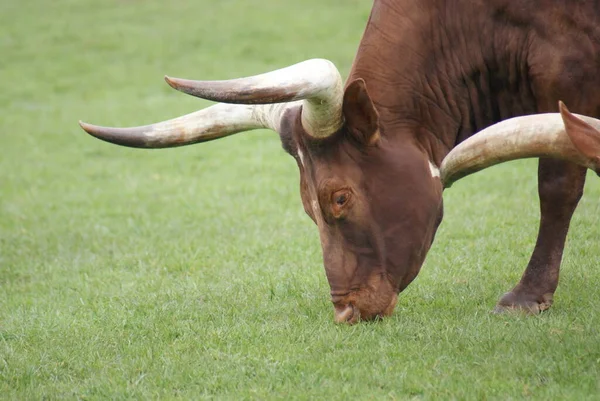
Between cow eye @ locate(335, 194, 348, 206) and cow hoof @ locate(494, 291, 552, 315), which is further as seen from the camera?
cow hoof @ locate(494, 291, 552, 315)


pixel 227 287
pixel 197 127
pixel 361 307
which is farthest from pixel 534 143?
pixel 227 287

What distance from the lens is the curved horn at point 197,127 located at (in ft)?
18.2

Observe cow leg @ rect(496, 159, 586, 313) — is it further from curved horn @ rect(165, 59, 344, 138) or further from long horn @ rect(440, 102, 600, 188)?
Answer: curved horn @ rect(165, 59, 344, 138)

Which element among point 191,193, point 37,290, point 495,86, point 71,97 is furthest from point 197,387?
point 71,97

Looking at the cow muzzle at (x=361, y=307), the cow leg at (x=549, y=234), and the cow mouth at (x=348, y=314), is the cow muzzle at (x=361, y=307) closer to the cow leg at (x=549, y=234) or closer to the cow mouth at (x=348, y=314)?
the cow mouth at (x=348, y=314)

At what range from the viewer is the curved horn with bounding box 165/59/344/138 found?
458 cm

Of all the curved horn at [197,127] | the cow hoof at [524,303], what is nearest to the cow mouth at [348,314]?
the cow hoof at [524,303]

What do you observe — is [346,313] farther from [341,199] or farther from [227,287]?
[227,287]

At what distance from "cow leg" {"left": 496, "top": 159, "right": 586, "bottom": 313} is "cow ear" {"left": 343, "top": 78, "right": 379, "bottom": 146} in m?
1.16

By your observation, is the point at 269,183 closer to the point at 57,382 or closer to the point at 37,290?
the point at 37,290

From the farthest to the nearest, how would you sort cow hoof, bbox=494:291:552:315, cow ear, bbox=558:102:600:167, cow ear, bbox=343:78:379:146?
cow hoof, bbox=494:291:552:315, cow ear, bbox=343:78:379:146, cow ear, bbox=558:102:600:167

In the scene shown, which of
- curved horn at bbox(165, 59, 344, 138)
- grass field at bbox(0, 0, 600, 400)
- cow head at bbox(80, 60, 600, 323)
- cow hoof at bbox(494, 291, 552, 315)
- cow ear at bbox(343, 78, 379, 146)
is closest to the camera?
curved horn at bbox(165, 59, 344, 138)

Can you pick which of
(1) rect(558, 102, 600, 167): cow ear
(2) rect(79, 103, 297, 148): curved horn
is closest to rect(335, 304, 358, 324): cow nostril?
(2) rect(79, 103, 297, 148): curved horn

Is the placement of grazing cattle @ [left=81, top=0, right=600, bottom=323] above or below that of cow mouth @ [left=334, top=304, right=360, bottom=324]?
above
